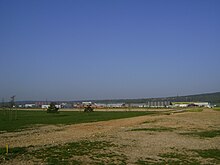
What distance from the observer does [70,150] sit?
19594mm

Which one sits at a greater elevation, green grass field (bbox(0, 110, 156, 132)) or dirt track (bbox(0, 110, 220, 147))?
dirt track (bbox(0, 110, 220, 147))

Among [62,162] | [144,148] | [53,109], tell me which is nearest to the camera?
[62,162]

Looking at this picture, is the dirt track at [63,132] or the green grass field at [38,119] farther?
the green grass field at [38,119]

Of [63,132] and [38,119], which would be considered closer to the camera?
[63,132]

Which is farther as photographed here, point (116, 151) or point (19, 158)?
point (116, 151)

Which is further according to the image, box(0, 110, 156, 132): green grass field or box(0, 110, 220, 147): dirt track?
box(0, 110, 156, 132): green grass field

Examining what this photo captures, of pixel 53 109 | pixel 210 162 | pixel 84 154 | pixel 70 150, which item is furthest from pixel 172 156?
pixel 53 109

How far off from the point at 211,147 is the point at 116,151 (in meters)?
7.74

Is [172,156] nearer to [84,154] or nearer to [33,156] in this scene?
[84,154]

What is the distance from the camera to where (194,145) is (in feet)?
76.0

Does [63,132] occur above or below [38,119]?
above

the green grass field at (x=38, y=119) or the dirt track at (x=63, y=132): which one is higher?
the dirt track at (x=63, y=132)

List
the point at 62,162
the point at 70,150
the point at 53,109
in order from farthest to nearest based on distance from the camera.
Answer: the point at 53,109
the point at 70,150
the point at 62,162

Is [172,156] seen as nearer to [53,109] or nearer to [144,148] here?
[144,148]
